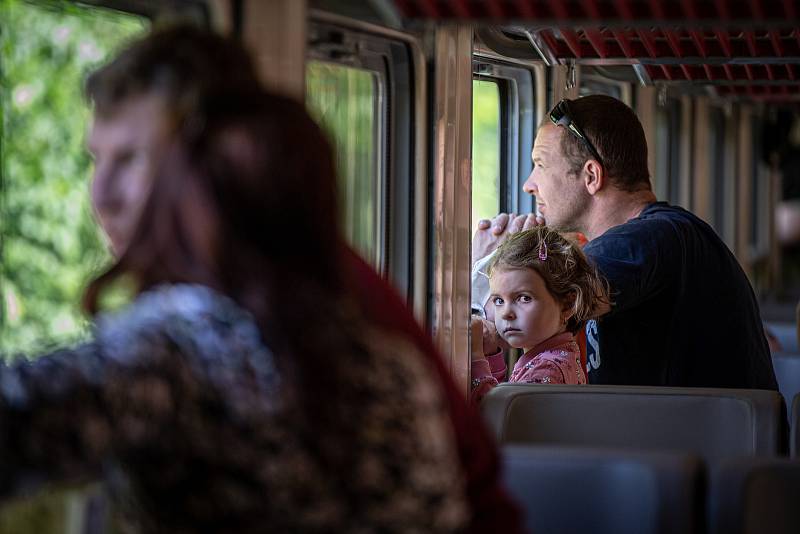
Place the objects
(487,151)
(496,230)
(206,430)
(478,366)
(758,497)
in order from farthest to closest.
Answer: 1. (487,151)
2. (496,230)
3. (478,366)
4. (758,497)
5. (206,430)

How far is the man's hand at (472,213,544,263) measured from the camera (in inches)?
129

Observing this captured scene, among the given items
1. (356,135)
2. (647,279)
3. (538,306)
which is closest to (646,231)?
(647,279)

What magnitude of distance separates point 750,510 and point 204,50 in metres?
0.99

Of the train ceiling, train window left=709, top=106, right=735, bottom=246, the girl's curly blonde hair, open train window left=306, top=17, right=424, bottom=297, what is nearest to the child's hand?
the girl's curly blonde hair

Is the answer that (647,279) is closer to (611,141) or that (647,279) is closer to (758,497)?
(611,141)

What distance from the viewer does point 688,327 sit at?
114 inches

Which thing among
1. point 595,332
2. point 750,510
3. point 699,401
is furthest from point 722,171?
point 750,510

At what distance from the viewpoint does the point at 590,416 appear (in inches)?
93.0

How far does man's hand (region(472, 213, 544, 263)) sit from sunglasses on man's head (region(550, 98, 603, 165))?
23cm

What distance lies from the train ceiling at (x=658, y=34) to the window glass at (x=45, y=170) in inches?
20.4

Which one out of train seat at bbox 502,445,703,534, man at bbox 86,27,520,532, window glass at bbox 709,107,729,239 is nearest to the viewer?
man at bbox 86,27,520,532

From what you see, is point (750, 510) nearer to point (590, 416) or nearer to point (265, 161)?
point (590, 416)

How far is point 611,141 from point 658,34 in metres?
0.29

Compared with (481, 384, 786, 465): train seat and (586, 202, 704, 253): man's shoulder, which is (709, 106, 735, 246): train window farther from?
(481, 384, 786, 465): train seat
